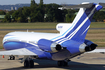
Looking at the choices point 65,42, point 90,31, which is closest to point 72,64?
point 65,42

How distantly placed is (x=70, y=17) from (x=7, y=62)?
Answer: 113738mm

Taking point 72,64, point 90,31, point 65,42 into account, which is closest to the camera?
point 65,42

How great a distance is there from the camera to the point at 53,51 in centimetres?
2339

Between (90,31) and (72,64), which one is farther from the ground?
(72,64)

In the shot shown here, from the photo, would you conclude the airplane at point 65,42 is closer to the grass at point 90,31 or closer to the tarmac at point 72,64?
the tarmac at point 72,64

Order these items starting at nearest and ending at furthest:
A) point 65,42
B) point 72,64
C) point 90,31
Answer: point 65,42 < point 72,64 < point 90,31

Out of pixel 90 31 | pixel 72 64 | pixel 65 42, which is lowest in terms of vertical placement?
pixel 90 31

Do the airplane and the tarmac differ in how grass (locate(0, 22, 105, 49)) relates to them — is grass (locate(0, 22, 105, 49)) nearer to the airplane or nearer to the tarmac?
the tarmac

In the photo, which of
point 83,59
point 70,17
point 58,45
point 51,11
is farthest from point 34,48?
point 51,11

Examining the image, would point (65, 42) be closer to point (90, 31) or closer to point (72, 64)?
point (72, 64)

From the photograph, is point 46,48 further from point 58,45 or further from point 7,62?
point 7,62

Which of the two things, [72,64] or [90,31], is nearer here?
[72,64]

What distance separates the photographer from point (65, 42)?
2373 centimetres

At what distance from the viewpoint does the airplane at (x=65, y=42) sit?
72.9 feet
